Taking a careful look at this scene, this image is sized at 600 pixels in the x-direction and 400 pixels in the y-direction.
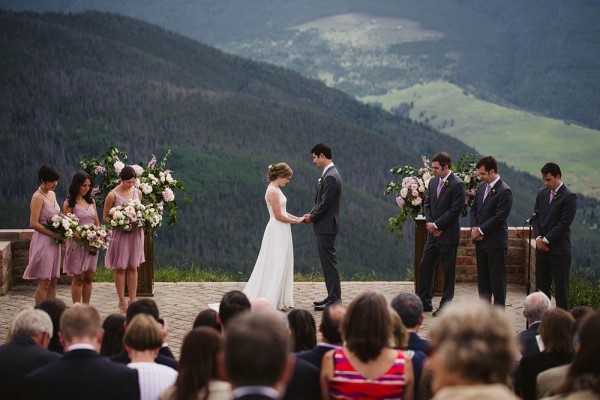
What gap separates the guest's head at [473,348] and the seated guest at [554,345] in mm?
2517

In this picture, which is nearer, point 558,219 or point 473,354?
point 473,354

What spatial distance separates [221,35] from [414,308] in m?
150

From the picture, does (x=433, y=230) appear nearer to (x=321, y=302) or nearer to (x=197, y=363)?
(x=321, y=302)

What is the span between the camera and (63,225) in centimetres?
994

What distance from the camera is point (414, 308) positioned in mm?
5977

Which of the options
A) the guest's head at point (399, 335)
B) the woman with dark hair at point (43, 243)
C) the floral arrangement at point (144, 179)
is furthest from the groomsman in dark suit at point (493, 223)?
the guest's head at point (399, 335)

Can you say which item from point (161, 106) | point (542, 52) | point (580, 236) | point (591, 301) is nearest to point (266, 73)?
point (161, 106)

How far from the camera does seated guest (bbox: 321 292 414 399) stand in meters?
4.96

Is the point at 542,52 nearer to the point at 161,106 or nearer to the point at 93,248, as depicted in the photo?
the point at 161,106

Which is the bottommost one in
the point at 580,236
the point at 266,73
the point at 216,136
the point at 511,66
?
the point at 580,236

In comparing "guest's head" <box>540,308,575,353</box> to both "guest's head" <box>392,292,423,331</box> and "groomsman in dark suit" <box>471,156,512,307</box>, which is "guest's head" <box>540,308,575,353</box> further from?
"groomsman in dark suit" <box>471,156,512,307</box>

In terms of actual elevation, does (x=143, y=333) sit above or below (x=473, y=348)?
below

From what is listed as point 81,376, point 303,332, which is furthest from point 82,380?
point 303,332

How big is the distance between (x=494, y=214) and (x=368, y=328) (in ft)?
19.4
